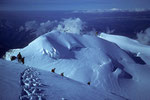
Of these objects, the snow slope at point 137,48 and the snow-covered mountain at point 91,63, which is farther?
the snow slope at point 137,48

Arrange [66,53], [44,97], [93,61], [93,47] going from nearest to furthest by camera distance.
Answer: [44,97]
[93,61]
[66,53]
[93,47]

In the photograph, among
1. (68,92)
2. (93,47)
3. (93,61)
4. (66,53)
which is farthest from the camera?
(93,47)

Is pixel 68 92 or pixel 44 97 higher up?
pixel 44 97

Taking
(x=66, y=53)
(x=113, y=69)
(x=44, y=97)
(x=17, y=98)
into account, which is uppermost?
(x=17, y=98)

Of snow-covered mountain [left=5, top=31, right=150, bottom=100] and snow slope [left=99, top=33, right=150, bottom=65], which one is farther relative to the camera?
snow slope [left=99, top=33, right=150, bottom=65]

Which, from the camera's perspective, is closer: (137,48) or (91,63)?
(91,63)

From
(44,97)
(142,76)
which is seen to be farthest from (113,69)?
(44,97)

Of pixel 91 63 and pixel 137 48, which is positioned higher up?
pixel 91 63

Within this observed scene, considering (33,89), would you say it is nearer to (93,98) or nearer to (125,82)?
(93,98)
